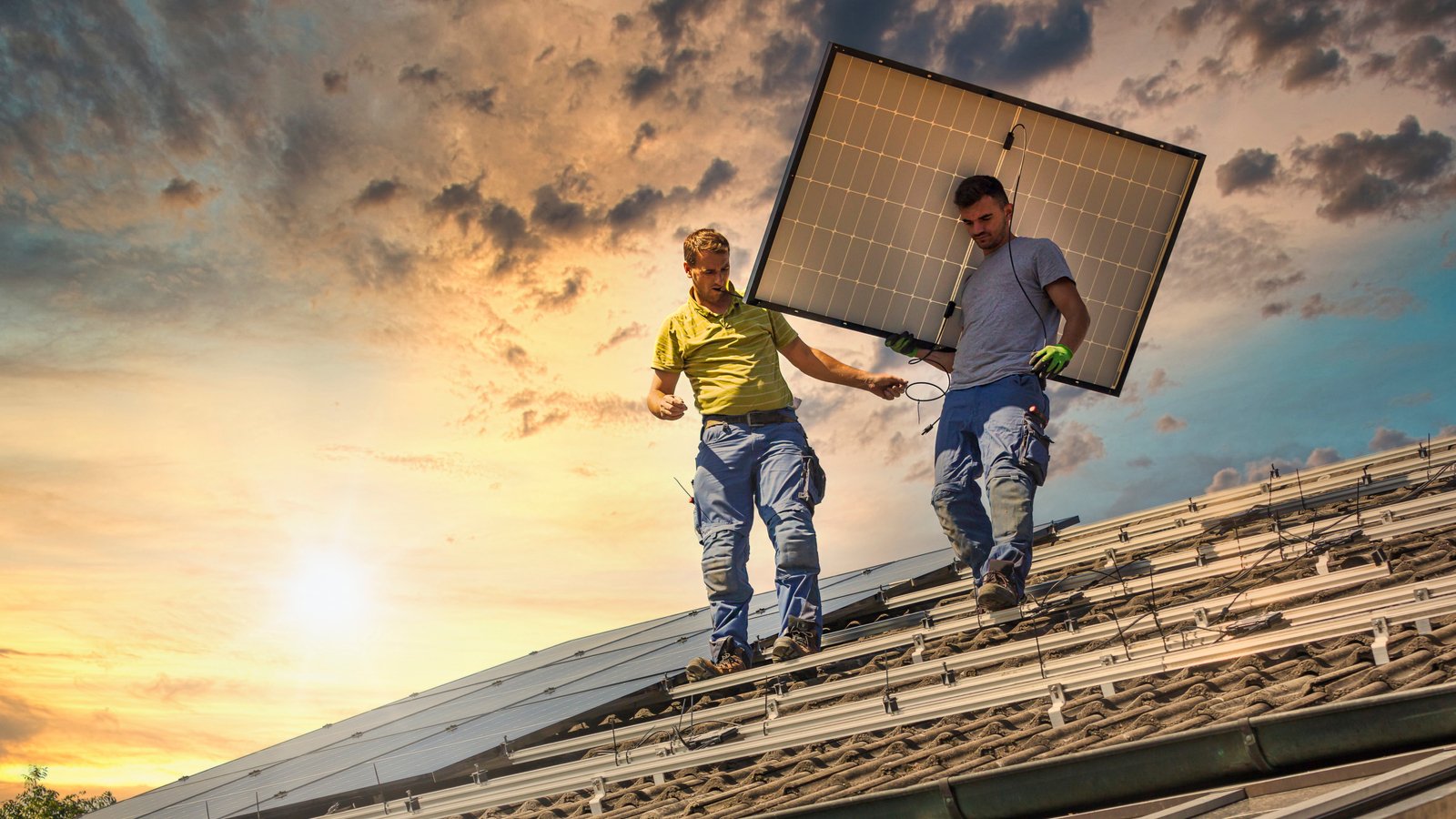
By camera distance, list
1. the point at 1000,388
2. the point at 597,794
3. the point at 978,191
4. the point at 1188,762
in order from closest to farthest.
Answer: the point at 1188,762 < the point at 597,794 < the point at 1000,388 < the point at 978,191

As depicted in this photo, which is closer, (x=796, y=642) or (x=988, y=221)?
(x=796, y=642)

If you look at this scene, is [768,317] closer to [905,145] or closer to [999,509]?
[905,145]

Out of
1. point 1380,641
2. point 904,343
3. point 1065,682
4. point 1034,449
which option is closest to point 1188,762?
point 1380,641

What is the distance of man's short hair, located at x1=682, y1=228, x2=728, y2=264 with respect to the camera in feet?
22.1

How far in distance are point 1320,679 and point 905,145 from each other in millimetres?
4464

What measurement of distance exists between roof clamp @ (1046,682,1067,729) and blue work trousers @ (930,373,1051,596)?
1.67m

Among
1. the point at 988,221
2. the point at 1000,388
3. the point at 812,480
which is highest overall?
the point at 988,221

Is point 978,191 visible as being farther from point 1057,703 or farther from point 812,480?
point 1057,703

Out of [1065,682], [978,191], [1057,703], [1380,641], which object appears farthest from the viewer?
[978,191]

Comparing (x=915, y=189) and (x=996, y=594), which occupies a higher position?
(x=915, y=189)

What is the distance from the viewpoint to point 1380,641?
139 inches

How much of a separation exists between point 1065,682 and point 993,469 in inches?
77.6

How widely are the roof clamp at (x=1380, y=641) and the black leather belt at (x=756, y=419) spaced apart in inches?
135

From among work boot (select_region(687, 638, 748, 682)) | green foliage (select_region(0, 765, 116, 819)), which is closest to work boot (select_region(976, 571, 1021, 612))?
work boot (select_region(687, 638, 748, 682))
